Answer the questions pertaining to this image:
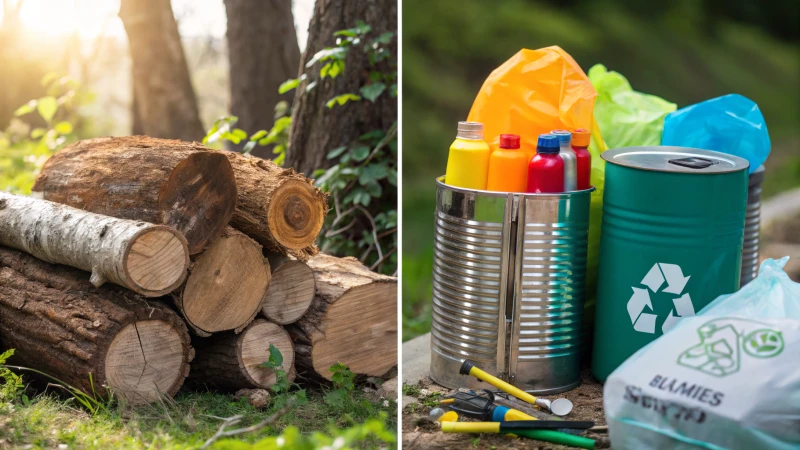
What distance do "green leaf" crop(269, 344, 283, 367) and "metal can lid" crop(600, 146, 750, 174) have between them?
142 cm

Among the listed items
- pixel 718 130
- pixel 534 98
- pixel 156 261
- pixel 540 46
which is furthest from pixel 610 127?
pixel 540 46

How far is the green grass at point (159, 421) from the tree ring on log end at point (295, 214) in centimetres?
64

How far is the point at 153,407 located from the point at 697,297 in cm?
195

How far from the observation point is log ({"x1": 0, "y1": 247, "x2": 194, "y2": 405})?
9.99 ft

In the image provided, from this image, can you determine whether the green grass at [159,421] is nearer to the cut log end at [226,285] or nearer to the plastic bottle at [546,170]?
the cut log end at [226,285]

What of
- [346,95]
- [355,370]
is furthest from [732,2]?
[355,370]

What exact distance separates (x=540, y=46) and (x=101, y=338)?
6294 mm

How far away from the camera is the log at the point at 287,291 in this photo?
3.45 m

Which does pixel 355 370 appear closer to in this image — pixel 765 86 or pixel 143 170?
pixel 143 170

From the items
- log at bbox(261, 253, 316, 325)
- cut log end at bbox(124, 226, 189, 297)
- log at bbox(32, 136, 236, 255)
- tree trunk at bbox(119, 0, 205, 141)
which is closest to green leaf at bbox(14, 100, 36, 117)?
tree trunk at bbox(119, 0, 205, 141)

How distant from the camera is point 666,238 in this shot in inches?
112

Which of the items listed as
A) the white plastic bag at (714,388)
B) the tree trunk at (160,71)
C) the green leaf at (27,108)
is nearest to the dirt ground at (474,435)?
the white plastic bag at (714,388)

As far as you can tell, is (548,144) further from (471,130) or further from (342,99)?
(342,99)

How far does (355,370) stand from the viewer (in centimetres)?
360
